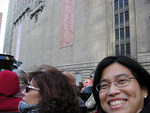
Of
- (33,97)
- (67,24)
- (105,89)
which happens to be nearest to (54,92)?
(33,97)

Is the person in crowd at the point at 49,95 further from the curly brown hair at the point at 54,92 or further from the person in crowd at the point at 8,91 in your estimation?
the person in crowd at the point at 8,91

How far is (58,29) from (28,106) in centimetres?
2810

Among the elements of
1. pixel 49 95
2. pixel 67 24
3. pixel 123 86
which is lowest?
pixel 49 95

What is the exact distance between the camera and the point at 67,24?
89.0 ft

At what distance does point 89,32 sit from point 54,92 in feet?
72.7

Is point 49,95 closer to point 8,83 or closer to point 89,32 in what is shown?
point 8,83

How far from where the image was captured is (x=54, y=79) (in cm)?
180

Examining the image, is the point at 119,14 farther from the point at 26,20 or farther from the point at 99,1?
the point at 26,20

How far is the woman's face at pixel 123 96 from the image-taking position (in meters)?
1.40

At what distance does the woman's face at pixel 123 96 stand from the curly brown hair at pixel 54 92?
0.42 metres

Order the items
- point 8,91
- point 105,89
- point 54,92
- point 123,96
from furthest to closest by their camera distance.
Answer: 1. point 8,91
2. point 54,92
3. point 105,89
4. point 123,96

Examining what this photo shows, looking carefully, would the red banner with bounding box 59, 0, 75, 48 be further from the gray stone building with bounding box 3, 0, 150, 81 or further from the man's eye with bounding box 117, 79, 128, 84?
the man's eye with bounding box 117, 79, 128, 84

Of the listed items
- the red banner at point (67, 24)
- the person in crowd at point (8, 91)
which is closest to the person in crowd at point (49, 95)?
the person in crowd at point (8, 91)

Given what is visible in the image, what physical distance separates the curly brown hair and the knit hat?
0.78m
